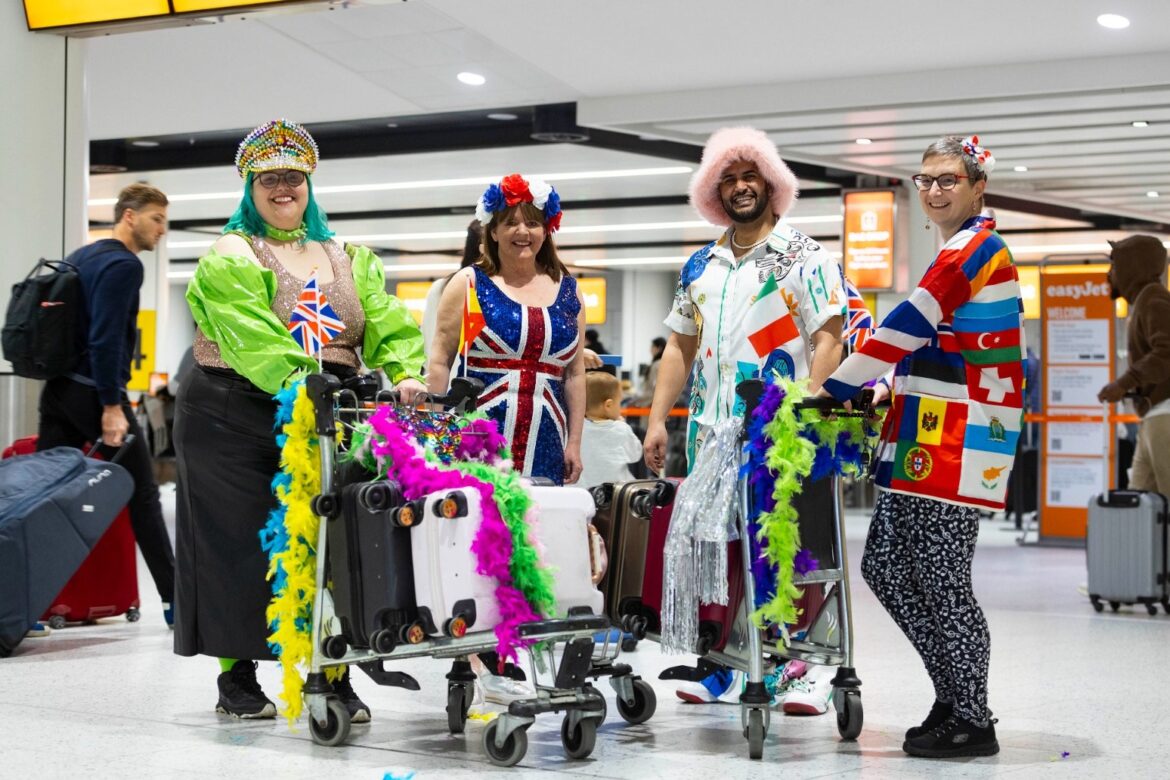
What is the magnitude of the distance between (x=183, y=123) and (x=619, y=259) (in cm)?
1318

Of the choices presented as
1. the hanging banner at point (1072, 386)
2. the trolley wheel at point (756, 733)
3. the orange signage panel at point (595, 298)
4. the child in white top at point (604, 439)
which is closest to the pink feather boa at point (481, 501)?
the trolley wheel at point (756, 733)

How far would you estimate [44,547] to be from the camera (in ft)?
18.1

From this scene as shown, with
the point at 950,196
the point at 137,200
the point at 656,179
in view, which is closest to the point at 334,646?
the point at 950,196

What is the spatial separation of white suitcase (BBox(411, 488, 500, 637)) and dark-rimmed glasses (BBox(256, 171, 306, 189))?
1.21 meters

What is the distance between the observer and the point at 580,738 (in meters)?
3.66

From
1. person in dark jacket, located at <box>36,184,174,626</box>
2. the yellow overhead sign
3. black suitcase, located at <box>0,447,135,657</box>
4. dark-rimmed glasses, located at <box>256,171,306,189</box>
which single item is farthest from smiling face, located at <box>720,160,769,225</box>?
the yellow overhead sign

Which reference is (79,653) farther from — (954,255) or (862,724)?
(954,255)

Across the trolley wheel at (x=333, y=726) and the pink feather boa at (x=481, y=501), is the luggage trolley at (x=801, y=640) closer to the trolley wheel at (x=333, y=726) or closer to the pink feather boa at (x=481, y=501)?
the pink feather boa at (x=481, y=501)

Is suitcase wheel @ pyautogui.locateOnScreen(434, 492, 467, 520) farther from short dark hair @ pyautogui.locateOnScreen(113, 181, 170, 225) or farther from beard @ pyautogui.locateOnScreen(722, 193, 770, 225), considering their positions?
short dark hair @ pyautogui.locateOnScreen(113, 181, 170, 225)

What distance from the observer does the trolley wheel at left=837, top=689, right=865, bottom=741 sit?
3914 millimetres

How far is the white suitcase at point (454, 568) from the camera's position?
11.5 ft

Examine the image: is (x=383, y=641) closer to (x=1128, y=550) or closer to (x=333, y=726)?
(x=333, y=726)

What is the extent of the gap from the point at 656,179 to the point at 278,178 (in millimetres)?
12372

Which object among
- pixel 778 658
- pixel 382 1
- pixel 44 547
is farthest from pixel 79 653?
pixel 382 1
